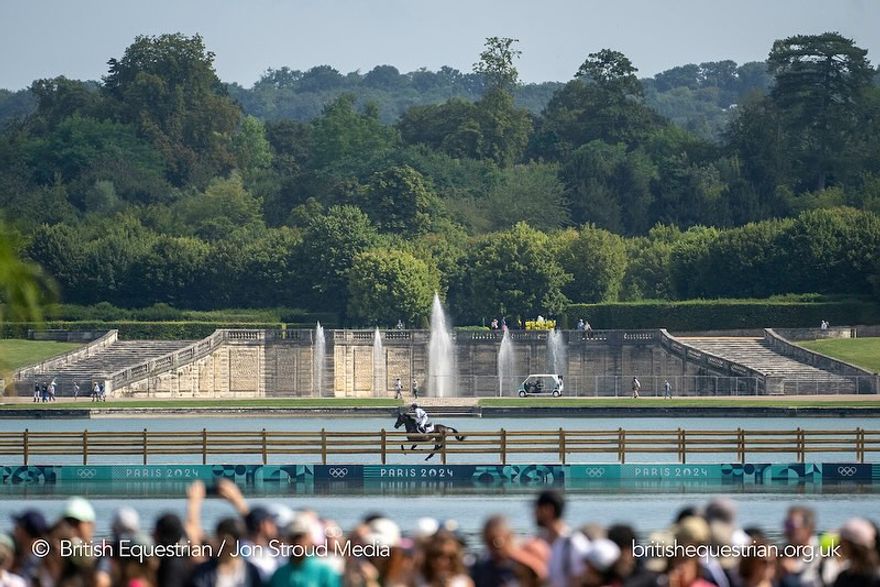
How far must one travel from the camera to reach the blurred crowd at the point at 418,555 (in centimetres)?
1948

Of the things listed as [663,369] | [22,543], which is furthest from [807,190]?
[22,543]

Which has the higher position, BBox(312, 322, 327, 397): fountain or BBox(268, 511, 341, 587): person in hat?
BBox(268, 511, 341, 587): person in hat

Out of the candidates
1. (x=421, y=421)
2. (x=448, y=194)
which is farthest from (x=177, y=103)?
(x=421, y=421)

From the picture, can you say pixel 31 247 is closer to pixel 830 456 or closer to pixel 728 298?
pixel 728 298

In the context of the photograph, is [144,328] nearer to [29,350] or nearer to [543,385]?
[29,350]

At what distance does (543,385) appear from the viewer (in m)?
106

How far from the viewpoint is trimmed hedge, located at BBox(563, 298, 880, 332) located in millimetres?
111562

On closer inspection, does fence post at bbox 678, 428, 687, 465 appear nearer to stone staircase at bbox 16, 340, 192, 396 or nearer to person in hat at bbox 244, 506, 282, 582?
person in hat at bbox 244, 506, 282, 582

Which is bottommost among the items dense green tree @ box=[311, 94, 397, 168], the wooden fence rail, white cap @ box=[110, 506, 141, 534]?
the wooden fence rail

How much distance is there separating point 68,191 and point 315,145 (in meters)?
23.5

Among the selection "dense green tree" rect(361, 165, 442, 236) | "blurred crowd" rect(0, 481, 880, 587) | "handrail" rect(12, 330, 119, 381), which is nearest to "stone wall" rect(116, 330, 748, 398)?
→ "handrail" rect(12, 330, 119, 381)

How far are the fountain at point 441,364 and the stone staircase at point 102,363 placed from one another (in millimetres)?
13251

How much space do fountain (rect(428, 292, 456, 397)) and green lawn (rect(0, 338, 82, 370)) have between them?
18595mm

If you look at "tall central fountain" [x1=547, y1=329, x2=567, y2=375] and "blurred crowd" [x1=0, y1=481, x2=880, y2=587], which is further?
"tall central fountain" [x1=547, y1=329, x2=567, y2=375]
